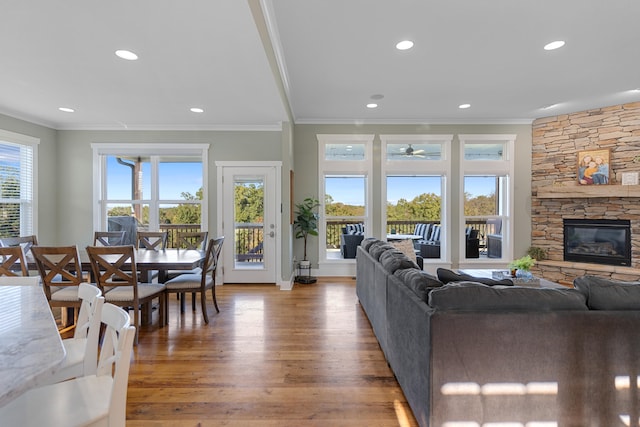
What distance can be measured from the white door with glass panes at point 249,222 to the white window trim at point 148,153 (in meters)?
0.32

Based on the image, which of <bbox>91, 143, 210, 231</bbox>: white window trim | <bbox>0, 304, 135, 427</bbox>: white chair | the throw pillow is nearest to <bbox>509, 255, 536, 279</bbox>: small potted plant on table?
the throw pillow

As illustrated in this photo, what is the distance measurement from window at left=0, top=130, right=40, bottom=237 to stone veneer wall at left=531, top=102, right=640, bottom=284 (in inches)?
333

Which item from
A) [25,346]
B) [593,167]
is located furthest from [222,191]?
[593,167]

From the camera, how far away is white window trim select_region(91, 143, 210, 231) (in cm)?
537

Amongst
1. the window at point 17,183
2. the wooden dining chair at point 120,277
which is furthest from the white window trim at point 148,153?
the wooden dining chair at point 120,277

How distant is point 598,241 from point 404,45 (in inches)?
188

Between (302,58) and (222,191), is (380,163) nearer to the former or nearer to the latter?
(302,58)

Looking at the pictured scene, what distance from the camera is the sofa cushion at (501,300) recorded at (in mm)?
1711

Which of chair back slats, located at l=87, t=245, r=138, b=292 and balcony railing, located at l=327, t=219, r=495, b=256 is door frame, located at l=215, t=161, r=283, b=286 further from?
chair back slats, located at l=87, t=245, r=138, b=292

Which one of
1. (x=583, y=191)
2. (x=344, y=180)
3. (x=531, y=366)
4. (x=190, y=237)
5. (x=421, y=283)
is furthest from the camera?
(x=344, y=180)

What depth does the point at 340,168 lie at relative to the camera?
227 inches

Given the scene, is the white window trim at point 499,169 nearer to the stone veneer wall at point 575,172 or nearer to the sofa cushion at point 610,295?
the stone veneer wall at point 575,172

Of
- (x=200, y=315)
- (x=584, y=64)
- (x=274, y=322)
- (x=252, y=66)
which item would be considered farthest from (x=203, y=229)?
(x=584, y=64)

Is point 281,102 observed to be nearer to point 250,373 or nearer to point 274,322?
point 274,322
